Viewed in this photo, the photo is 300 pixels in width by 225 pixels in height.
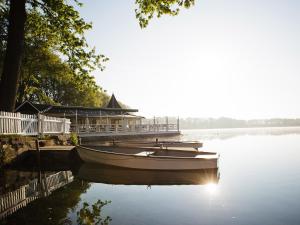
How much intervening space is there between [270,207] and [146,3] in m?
11.6

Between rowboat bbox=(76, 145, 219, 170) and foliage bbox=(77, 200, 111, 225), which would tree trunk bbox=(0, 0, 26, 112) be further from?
foliage bbox=(77, 200, 111, 225)

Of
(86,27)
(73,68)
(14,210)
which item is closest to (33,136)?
(73,68)

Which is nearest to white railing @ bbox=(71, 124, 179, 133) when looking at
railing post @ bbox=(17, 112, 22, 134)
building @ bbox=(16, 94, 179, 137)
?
building @ bbox=(16, 94, 179, 137)

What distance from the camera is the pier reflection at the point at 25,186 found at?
782 cm

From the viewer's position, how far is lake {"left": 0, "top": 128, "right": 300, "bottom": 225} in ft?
22.9

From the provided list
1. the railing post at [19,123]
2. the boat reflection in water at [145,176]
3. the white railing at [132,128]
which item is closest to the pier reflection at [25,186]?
the boat reflection in water at [145,176]

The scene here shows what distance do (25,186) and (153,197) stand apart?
5.11 metres

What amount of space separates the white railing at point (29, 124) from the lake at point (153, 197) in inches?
101

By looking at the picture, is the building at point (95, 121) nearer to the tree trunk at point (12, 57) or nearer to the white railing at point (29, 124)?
the white railing at point (29, 124)

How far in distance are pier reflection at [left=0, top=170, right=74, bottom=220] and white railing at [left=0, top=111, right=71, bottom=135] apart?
2.50 meters

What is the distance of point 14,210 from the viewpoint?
7238mm

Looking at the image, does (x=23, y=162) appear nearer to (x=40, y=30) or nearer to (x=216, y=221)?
(x=40, y=30)

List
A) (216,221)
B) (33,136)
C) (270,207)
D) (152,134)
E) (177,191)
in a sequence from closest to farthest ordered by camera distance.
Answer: (216,221)
(270,207)
(177,191)
(33,136)
(152,134)

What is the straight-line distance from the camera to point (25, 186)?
10.2m
